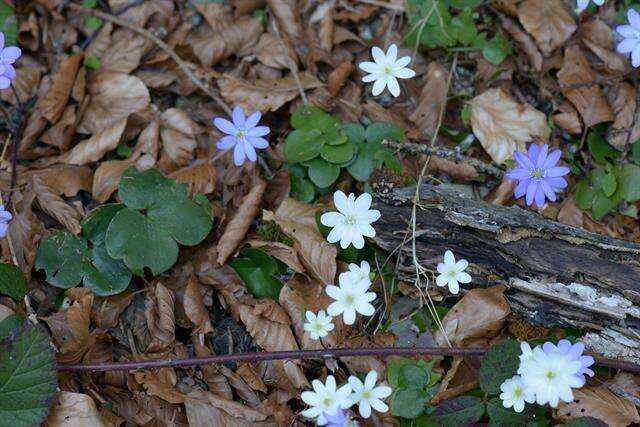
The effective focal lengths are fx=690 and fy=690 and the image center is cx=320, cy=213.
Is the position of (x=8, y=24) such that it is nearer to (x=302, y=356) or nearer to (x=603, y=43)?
(x=302, y=356)

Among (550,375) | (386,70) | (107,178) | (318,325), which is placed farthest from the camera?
(107,178)

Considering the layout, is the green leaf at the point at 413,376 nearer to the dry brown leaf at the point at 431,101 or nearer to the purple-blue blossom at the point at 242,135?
the purple-blue blossom at the point at 242,135

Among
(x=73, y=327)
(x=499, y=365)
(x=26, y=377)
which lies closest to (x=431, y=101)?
(x=499, y=365)

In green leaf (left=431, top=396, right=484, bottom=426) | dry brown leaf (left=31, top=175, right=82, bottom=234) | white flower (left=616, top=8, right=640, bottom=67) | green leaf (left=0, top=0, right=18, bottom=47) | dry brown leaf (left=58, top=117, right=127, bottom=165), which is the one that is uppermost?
white flower (left=616, top=8, right=640, bottom=67)

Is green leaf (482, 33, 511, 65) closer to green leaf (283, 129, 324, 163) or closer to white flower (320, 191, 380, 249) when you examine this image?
green leaf (283, 129, 324, 163)

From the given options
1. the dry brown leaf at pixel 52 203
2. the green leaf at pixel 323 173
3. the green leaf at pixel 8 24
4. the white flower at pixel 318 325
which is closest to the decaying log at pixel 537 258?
the green leaf at pixel 323 173

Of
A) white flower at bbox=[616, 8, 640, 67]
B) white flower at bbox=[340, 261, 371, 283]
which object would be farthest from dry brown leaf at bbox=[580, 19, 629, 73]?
white flower at bbox=[340, 261, 371, 283]

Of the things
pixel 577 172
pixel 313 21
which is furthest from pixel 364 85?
pixel 577 172
